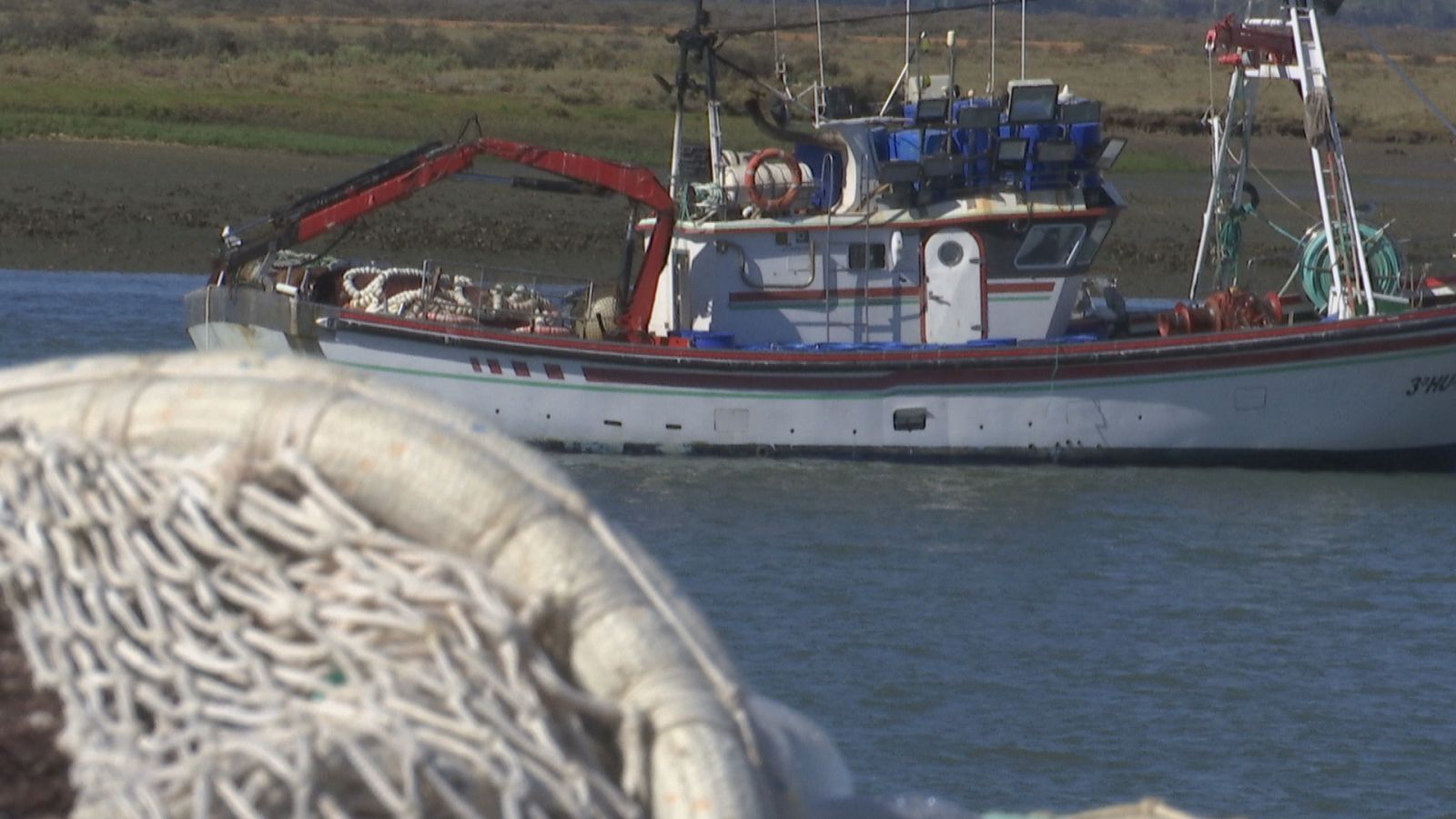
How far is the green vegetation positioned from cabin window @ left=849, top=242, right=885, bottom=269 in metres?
5.47

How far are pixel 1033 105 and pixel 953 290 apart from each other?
137 centimetres

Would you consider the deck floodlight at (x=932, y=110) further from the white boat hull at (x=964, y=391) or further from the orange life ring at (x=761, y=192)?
the white boat hull at (x=964, y=391)

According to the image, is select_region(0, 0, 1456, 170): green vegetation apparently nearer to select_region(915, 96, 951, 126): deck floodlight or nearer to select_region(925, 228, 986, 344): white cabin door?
select_region(915, 96, 951, 126): deck floodlight

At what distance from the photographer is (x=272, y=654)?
2.05 m

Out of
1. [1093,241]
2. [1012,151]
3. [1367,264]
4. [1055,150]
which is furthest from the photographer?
[1367,264]

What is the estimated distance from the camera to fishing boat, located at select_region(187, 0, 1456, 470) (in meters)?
14.5

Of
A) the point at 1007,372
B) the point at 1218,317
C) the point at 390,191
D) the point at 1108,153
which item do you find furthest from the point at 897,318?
the point at 390,191

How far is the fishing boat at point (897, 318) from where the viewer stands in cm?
1452

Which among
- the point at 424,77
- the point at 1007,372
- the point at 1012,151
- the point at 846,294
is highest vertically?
the point at 424,77

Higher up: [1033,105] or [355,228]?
[1033,105]

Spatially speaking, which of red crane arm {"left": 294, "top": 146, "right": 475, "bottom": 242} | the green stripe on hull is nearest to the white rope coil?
the green stripe on hull

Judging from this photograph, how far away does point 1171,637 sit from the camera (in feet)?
34.3

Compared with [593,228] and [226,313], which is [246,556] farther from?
[593,228]

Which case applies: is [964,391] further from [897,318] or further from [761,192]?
[761,192]
